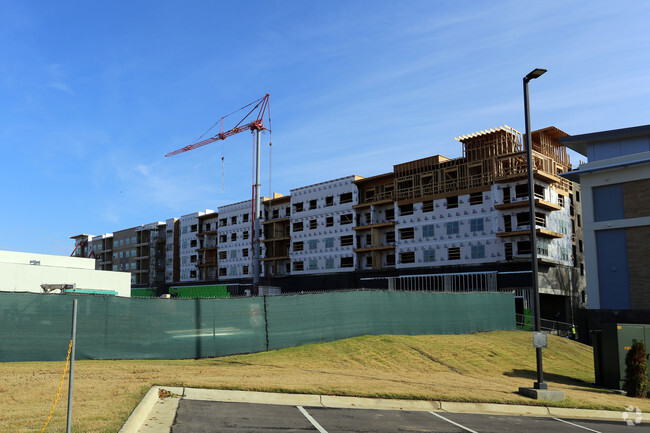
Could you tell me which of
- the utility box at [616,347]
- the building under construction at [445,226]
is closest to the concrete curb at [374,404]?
the utility box at [616,347]

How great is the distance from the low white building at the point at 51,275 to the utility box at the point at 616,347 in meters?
41.2

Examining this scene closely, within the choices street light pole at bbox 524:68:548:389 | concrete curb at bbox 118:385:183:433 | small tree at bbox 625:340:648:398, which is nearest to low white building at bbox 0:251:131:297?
concrete curb at bbox 118:385:183:433

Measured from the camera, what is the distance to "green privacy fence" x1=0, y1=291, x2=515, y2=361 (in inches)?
775

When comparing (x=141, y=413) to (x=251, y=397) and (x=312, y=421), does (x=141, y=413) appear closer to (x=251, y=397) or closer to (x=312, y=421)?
(x=312, y=421)

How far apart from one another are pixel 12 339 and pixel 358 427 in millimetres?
14368

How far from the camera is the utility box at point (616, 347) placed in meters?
23.2

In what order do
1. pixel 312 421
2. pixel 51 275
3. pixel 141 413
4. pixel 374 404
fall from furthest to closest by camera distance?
Answer: pixel 51 275 < pixel 374 404 < pixel 312 421 < pixel 141 413

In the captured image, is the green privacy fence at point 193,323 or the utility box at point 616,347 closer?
the green privacy fence at point 193,323

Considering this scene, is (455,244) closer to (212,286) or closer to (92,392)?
(212,286)

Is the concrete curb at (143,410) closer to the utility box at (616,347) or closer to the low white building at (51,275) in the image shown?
the utility box at (616,347)

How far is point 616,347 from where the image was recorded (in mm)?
23469

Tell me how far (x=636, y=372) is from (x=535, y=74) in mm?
12948

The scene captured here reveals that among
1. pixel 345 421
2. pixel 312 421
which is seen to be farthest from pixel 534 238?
pixel 312 421

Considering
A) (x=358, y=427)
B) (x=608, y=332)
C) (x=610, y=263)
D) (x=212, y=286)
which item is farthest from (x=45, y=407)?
(x=212, y=286)
